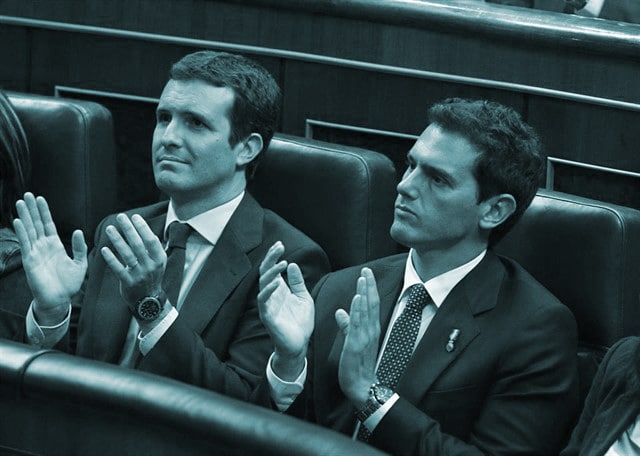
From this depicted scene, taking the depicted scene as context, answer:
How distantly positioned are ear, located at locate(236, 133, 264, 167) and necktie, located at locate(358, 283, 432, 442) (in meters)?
0.30

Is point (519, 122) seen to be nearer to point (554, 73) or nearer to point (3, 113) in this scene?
point (554, 73)

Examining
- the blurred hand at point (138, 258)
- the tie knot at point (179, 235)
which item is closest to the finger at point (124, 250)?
the blurred hand at point (138, 258)

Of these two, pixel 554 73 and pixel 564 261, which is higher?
pixel 554 73

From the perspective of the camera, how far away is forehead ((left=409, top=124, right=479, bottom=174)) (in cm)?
139

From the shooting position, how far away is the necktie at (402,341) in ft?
4.49

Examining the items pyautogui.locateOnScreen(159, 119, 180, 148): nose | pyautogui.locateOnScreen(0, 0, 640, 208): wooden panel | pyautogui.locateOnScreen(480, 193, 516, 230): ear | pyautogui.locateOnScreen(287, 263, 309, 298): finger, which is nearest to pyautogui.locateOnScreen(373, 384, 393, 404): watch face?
pyautogui.locateOnScreen(287, 263, 309, 298): finger

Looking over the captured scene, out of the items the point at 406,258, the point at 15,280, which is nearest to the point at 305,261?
the point at 406,258

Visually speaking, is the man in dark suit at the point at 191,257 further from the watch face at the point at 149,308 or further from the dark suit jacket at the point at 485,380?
the dark suit jacket at the point at 485,380

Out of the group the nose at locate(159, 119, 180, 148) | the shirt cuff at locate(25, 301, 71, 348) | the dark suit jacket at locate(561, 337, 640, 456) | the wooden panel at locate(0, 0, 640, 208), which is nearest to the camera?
the dark suit jacket at locate(561, 337, 640, 456)

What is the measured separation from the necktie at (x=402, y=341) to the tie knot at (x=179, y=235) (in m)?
0.30

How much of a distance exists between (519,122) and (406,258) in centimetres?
20

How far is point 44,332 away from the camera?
145 centimetres

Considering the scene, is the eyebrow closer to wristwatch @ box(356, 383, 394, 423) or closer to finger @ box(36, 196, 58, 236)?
wristwatch @ box(356, 383, 394, 423)

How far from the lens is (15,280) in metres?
1.66
